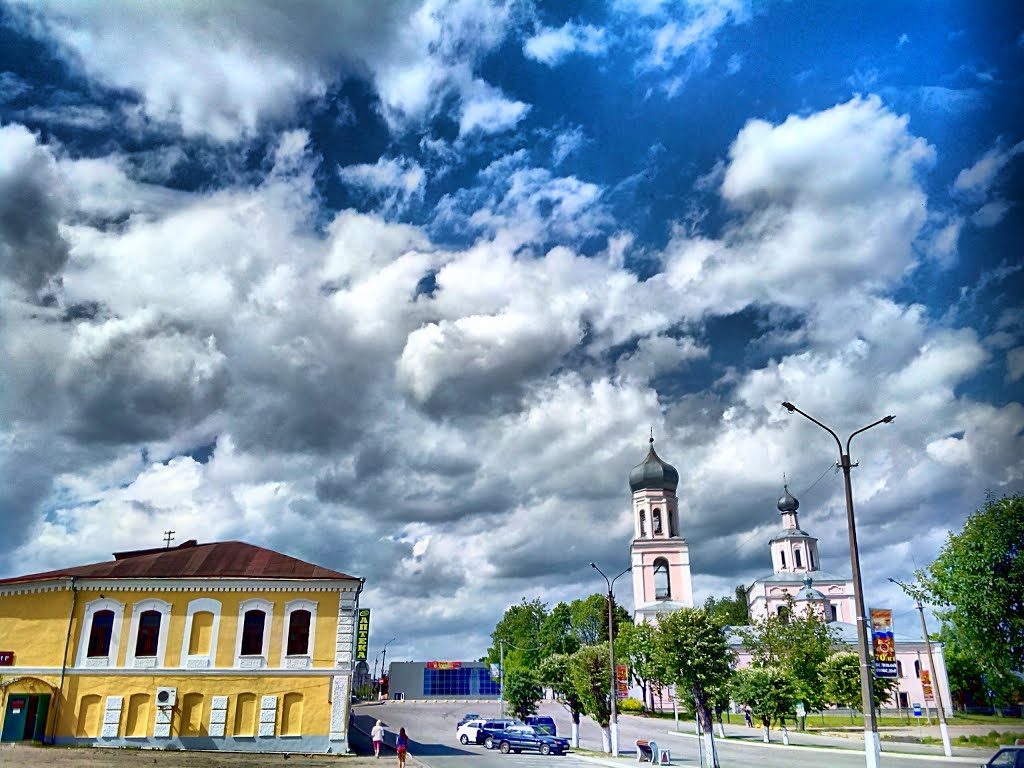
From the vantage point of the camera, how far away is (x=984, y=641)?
125 feet

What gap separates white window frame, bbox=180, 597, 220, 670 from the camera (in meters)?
→ 35.2

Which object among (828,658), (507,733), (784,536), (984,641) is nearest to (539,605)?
(784,536)

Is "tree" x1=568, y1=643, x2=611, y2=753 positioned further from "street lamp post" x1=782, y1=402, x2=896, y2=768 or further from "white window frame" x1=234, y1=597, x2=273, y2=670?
"street lamp post" x1=782, y1=402, x2=896, y2=768

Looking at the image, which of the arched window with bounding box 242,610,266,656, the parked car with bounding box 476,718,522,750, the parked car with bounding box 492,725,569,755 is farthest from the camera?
the parked car with bounding box 476,718,522,750

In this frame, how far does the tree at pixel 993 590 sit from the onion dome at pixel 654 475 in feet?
174

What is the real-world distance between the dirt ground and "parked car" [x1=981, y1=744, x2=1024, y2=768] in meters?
20.2

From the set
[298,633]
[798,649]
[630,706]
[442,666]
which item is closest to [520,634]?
[442,666]

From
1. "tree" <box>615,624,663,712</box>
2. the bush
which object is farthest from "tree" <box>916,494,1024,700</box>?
the bush

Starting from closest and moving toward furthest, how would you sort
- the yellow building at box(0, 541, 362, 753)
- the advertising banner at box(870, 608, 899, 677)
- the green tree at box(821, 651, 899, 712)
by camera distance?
the advertising banner at box(870, 608, 899, 677) → the yellow building at box(0, 541, 362, 753) → the green tree at box(821, 651, 899, 712)

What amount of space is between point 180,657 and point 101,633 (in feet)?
12.7

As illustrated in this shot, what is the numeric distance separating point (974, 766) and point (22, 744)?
132ft

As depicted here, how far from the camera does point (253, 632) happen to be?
36.0 m

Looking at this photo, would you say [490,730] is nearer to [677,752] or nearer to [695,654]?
[677,752]

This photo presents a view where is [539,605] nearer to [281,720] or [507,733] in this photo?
[507,733]
